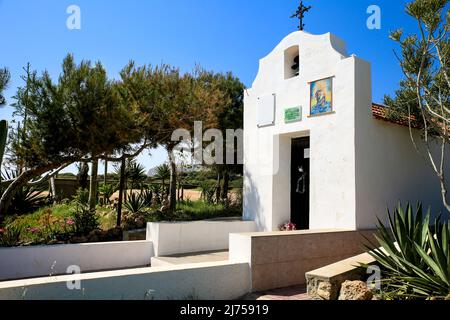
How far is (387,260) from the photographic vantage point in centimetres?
592

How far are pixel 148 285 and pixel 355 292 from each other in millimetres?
3092

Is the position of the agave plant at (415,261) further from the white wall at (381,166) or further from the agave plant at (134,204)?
the agave plant at (134,204)

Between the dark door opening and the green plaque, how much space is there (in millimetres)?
942

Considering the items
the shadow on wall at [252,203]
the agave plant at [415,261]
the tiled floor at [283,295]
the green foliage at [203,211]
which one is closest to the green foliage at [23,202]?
the green foliage at [203,211]

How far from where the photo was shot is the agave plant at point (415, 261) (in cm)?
504

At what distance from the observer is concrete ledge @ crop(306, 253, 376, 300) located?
5270mm

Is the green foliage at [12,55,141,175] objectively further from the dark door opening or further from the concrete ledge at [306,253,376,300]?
the concrete ledge at [306,253,376,300]

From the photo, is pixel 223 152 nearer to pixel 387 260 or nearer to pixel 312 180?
pixel 312 180

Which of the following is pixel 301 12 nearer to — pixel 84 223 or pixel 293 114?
pixel 293 114

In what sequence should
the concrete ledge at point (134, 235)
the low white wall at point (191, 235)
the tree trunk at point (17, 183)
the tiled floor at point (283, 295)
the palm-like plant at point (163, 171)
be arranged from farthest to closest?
the palm-like plant at point (163, 171) → the tree trunk at point (17, 183) → the concrete ledge at point (134, 235) → the low white wall at point (191, 235) → the tiled floor at point (283, 295)

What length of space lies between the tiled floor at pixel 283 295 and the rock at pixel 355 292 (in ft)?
3.63

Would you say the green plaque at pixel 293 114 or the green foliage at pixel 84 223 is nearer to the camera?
the green plaque at pixel 293 114

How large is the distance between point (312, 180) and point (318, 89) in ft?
8.00
